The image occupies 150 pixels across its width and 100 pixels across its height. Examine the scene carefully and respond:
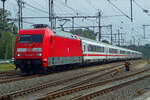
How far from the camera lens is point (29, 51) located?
19125mm

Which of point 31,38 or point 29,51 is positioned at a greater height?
point 31,38

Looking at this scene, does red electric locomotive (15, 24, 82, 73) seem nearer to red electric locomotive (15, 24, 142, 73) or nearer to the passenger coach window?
red electric locomotive (15, 24, 142, 73)

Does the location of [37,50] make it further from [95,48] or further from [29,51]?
[95,48]

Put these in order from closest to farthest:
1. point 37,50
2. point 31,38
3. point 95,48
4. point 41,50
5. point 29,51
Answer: point 41,50
point 37,50
point 29,51
point 31,38
point 95,48

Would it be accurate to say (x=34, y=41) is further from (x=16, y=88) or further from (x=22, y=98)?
(x=22, y=98)

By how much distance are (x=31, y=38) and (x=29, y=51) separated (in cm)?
104

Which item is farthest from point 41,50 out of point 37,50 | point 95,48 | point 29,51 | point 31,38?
point 95,48

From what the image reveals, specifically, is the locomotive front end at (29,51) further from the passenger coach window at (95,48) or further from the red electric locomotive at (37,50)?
the passenger coach window at (95,48)

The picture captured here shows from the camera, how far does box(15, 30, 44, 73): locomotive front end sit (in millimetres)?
18920

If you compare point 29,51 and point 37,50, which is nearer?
point 37,50

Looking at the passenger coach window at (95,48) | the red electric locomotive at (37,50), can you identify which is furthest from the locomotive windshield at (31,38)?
the passenger coach window at (95,48)

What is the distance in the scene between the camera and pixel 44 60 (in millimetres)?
18750

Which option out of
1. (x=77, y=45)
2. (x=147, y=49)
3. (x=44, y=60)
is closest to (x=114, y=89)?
(x=44, y=60)

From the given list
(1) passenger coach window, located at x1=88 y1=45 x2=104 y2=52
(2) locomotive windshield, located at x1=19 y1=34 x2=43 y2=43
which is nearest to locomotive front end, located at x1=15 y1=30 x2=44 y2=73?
(2) locomotive windshield, located at x1=19 y1=34 x2=43 y2=43
